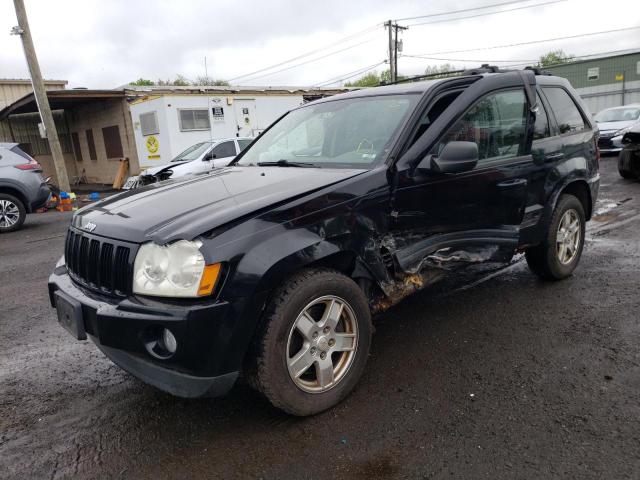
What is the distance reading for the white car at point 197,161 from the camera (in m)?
12.5

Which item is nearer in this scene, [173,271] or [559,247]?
[173,271]

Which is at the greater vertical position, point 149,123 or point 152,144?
point 149,123

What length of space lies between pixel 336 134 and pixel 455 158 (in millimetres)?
955

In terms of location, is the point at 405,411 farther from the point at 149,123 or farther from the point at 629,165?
the point at 149,123

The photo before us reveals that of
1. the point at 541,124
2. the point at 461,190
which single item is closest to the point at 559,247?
the point at 541,124

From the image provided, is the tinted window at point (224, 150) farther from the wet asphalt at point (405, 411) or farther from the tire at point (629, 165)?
the wet asphalt at point (405, 411)

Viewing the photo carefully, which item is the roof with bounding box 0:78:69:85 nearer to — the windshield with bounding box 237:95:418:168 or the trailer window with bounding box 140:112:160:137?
the trailer window with bounding box 140:112:160:137

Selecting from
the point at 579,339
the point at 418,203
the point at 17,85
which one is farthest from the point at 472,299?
the point at 17,85

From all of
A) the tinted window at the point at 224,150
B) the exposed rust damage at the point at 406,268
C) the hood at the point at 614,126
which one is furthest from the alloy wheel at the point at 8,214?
the hood at the point at 614,126

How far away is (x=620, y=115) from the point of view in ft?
51.0

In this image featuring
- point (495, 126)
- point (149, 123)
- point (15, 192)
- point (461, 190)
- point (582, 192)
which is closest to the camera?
point (461, 190)

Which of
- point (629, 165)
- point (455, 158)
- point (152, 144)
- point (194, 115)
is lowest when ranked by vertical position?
point (629, 165)

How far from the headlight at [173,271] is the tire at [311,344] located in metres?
0.39

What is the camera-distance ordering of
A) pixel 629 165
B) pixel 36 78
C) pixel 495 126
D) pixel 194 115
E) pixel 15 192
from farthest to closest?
pixel 194 115
pixel 36 78
pixel 629 165
pixel 15 192
pixel 495 126
